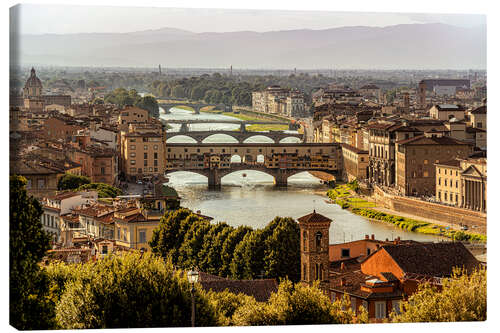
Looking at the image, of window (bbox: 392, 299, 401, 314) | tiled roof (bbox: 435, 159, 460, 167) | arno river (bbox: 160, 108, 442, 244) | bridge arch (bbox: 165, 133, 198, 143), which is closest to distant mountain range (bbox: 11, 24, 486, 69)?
window (bbox: 392, 299, 401, 314)

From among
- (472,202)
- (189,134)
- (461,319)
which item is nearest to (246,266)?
(461,319)

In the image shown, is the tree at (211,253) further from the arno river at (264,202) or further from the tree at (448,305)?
the tree at (448,305)

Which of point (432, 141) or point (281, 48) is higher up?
point (281, 48)

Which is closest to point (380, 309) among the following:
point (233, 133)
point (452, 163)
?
point (452, 163)

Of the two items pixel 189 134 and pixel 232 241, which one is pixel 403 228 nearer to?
pixel 232 241

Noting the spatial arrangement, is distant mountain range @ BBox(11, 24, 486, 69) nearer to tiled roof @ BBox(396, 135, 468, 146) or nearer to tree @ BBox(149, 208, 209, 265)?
tree @ BBox(149, 208, 209, 265)

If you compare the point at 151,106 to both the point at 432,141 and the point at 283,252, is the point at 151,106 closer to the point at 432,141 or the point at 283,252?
the point at 432,141

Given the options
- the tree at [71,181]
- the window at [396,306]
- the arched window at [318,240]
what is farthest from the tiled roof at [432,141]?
the window at [396,306]
